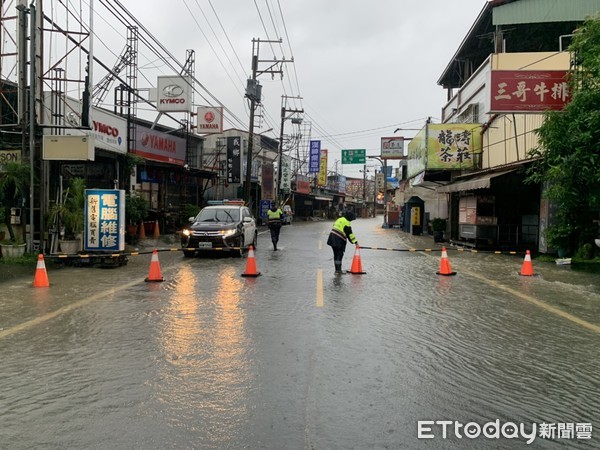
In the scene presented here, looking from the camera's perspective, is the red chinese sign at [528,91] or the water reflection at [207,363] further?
the red chinese sign at [528,91]

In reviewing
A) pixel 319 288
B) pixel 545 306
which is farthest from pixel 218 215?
pixel 545 306

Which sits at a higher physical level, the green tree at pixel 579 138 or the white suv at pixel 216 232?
the green tree at pixel 579 138

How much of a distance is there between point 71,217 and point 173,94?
13.9m

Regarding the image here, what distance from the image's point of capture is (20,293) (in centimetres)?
962

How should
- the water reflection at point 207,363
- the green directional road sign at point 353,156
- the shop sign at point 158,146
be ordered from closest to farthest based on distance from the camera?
the water reflection at point 207,363 < the shop sign at point 158,146 < the green directional road sign at point 353,156


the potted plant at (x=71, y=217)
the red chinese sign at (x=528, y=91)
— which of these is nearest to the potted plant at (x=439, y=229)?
the red chinese sign at (x=528, y=91)

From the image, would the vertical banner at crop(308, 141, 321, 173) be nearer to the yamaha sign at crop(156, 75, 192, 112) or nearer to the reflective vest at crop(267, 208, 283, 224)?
the yamaha sign at crop(156, 75, 192, 112)

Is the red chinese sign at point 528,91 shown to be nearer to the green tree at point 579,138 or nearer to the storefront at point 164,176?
the green tree at point 579,138

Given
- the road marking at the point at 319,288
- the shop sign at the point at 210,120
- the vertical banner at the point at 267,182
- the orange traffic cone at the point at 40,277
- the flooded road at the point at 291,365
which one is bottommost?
the flooded road at the point at 291,365

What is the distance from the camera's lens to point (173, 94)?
26.8 m

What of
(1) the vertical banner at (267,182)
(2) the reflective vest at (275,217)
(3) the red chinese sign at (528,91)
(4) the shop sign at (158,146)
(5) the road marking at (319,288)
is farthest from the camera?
(1) the vertical banner at (267,182)

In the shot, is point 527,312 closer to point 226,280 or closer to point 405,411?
point 405,411

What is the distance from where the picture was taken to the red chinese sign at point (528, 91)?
15.4 metres

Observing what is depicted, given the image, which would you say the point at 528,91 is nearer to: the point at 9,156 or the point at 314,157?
the point at 9,156
